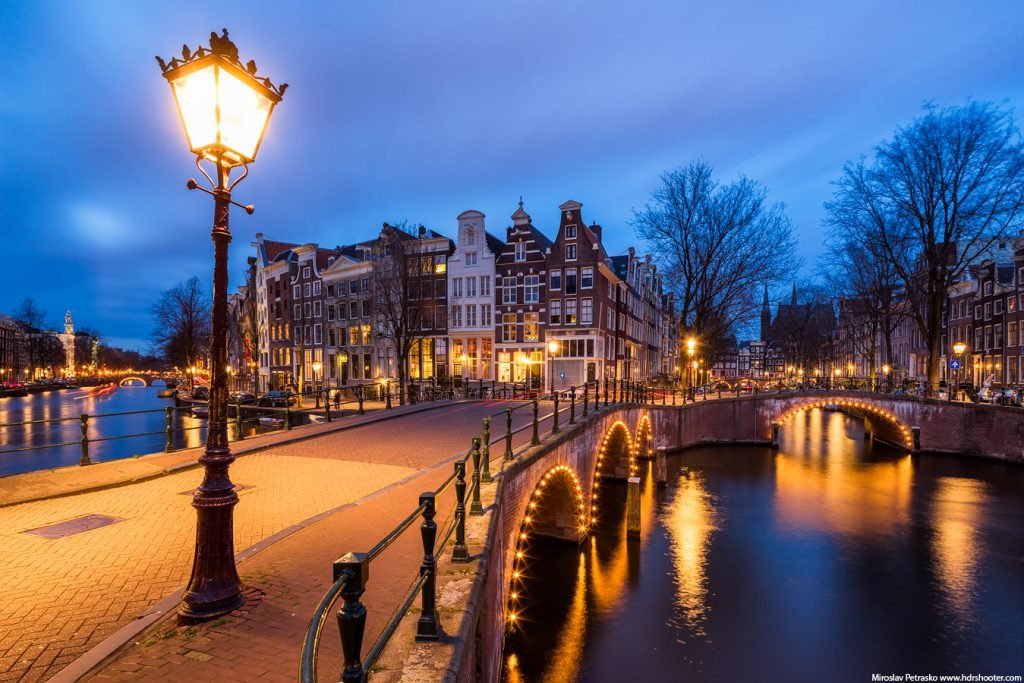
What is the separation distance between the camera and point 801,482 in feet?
80.5

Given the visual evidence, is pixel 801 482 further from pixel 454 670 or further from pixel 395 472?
pixel 454 670

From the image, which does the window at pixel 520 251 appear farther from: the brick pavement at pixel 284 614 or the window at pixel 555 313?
the brick pavement at pixel 284 614

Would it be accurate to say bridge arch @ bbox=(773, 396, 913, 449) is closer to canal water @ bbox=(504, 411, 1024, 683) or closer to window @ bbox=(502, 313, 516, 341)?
canal water @ bbox=(504, 411, 1024, 683)

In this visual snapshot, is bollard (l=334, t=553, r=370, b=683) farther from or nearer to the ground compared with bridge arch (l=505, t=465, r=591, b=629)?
farther from the ground

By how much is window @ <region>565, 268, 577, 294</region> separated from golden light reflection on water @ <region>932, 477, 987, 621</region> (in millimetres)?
23262

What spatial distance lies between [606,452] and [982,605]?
14.0 m

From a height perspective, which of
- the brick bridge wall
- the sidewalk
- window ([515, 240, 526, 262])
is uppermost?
window ([515, 240, 526, 262])

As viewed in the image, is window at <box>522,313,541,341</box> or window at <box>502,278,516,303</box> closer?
window at <box>522,313,541,341</box>

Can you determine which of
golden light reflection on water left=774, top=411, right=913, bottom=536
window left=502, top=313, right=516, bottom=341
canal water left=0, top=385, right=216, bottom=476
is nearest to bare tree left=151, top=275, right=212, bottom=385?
canal water left=0, top=385, right=216, bottom=476

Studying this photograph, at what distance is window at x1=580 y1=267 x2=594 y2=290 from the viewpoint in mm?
37406

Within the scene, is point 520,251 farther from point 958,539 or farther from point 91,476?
point 91,476

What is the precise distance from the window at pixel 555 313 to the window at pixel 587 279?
2.19 meters

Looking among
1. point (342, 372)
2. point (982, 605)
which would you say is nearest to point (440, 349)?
point (342, 372)

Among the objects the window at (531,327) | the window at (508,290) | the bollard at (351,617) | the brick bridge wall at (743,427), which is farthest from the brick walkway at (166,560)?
the window at (508,290)
